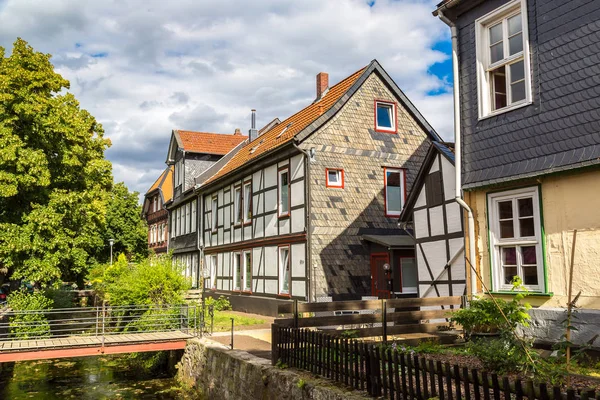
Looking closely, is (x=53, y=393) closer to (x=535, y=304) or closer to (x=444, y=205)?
(x=444, y=205)

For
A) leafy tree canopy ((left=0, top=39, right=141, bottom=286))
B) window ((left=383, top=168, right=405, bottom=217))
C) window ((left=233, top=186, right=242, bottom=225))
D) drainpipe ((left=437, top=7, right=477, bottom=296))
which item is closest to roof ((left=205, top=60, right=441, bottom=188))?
window ((left=233, top=186, right=242, bottom=225))

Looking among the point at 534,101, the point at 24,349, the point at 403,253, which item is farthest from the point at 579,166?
the point at 24,349

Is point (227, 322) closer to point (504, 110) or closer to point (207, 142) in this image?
point (504, 110)

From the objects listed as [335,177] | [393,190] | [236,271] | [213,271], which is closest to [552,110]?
[335,177]

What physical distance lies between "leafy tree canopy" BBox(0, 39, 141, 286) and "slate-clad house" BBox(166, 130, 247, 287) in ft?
40.9

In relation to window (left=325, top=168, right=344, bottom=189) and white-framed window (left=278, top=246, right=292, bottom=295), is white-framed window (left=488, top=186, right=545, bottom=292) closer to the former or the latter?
window (left=325, top=168, right=344, bottom=189)

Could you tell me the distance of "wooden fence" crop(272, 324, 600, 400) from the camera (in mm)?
4703

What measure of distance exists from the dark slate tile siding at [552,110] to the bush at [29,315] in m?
12.3

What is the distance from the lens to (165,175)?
144 feet

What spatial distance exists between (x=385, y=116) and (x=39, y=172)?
1204cm

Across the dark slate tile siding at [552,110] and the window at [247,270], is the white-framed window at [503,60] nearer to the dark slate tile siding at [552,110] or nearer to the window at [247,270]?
the dark slate tile siding at [552,110]

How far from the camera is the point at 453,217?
40.0 ft

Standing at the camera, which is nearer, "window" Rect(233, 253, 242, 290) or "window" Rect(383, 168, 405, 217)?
"window" Rect(383, 168, 405, 217)

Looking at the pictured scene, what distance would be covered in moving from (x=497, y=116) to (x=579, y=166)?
6.38ft
